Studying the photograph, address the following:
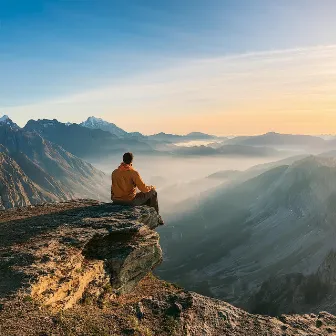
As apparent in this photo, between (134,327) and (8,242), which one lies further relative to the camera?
(8,242)

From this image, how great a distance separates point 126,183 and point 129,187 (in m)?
0.44

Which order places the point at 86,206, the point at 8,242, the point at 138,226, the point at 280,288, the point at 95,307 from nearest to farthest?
the point at 95,307 → the point at 8,242 → the point at 138,226 → the point at 86,206 → the point at 280,288

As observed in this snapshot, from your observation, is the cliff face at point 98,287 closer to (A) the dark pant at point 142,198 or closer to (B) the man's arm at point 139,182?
(A) the dark pant at point 142,198

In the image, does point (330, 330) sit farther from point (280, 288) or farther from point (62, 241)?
point (280, 288)

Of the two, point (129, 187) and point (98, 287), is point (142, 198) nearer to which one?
point (129, 187)

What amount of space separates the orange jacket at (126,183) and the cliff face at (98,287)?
1070mm

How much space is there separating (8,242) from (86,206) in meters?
8.85

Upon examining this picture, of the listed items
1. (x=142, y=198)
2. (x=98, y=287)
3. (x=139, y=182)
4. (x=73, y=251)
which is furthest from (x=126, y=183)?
(x=98, y=287)

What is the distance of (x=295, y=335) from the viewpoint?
61.6 ft

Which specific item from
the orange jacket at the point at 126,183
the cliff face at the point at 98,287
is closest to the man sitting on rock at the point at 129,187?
the orange jacket at the point at 126,183

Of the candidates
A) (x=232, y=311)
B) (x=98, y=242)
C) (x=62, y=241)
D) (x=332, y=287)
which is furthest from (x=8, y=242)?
(x=332, y=287)

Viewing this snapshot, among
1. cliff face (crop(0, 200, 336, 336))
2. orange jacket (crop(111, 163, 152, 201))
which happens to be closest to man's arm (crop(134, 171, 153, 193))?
orange jacket (crop(111, 163, 152, 201))

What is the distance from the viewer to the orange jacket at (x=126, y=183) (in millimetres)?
24219

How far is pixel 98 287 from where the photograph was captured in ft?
58.7
